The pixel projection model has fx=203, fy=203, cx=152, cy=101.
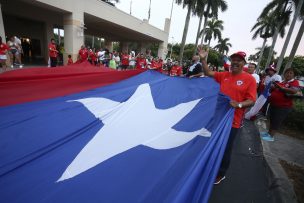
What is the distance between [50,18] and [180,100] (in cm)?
2056

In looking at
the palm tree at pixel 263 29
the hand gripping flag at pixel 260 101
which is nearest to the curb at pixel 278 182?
the hand gripping flag at pixel 260 101

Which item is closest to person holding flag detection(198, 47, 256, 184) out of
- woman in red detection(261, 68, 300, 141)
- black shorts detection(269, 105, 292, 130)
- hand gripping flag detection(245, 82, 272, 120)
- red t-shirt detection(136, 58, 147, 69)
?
woman in red detection(261, 68, 300, 141)

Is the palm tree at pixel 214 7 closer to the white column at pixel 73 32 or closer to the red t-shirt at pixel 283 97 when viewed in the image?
the white column at pixel 73 32

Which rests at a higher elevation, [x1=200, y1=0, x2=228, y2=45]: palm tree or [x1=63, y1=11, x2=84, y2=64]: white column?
[x1=200, y1=0, x2=228, y2=45]: palm tree

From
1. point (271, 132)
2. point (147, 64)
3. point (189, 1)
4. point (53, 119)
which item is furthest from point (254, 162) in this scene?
point (189, 1)

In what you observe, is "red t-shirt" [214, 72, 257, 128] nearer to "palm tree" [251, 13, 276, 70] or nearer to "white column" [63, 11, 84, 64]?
"white column" [63, 11, 84, 64]

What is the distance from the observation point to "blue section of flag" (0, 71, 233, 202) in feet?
5.34

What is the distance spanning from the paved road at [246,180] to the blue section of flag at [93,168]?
1011mm

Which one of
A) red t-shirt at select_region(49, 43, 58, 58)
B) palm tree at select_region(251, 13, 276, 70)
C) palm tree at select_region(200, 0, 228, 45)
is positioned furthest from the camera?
palm tree at select_region(251, 13, 276, 70)

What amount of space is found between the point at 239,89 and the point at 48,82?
327 centimetres

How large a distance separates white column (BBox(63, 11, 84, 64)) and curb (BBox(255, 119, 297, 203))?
1499 centimetres

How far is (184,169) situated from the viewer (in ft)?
6.28

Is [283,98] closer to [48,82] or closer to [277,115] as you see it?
[277,115]

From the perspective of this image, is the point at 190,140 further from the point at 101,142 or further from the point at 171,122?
the point at 101,142
